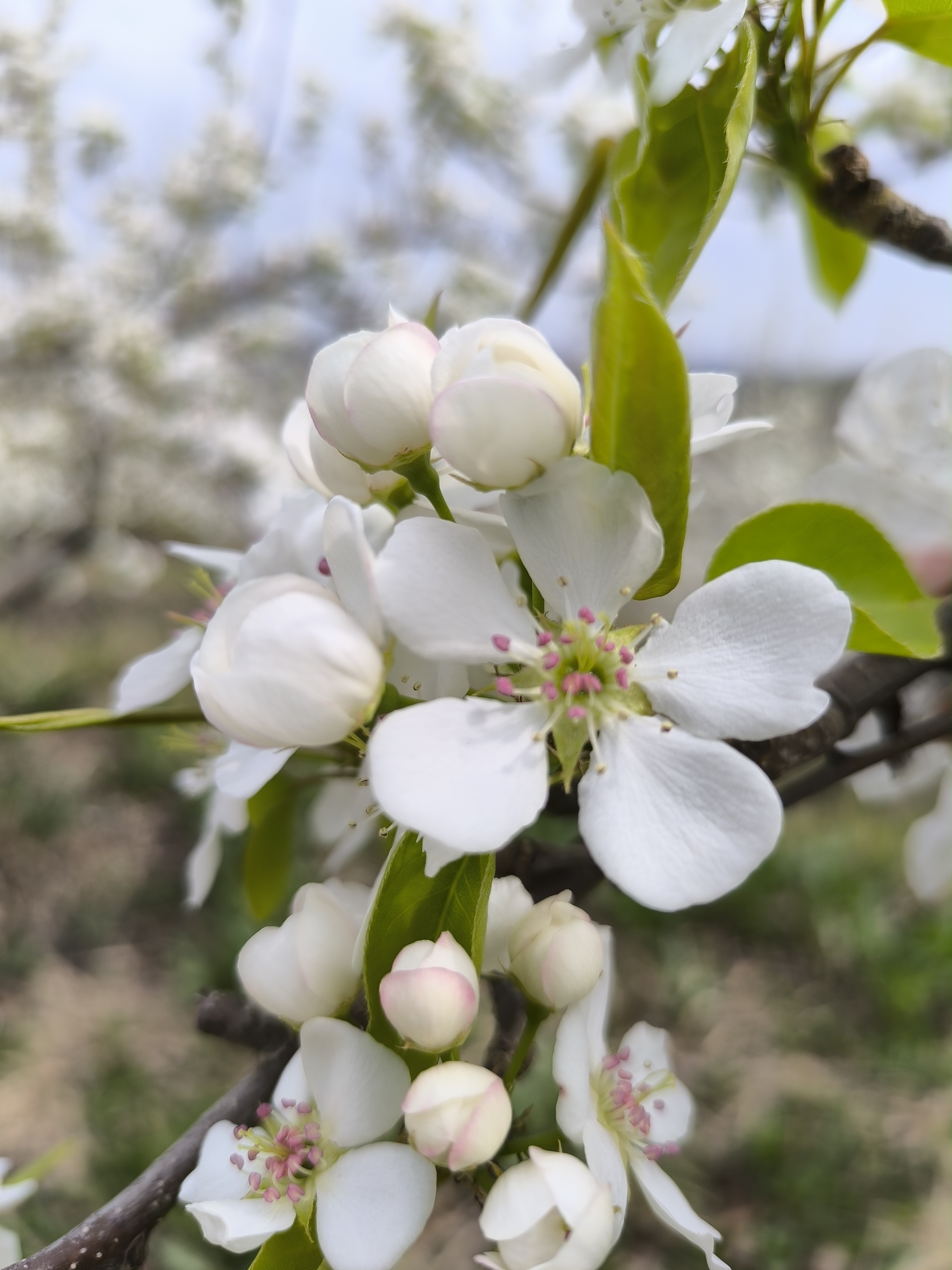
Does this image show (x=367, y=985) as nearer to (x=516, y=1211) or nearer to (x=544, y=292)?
(x=516, y=1211)

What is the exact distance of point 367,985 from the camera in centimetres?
31

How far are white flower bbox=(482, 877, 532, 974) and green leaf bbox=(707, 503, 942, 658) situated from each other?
159mm

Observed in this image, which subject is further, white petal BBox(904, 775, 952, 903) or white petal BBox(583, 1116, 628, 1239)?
white petal BBox(904, 775, 952, 903)

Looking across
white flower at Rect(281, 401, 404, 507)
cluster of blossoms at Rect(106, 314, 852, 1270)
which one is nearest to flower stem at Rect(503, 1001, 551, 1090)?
cluster of blossoms at Rect(106, 314, 852, 1270)

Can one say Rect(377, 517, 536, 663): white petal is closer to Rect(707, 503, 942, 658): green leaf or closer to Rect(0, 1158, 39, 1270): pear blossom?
Rect(707, 503, 942, 658): green leaf

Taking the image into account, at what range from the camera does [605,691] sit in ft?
1.05

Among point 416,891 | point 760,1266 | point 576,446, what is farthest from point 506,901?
point 760,1266

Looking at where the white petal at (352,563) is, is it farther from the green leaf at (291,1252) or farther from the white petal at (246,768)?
the green leaf at (291,1252)

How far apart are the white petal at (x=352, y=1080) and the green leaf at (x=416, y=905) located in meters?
0.01

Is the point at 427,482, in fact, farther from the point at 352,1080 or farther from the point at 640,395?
the point at 352,1080

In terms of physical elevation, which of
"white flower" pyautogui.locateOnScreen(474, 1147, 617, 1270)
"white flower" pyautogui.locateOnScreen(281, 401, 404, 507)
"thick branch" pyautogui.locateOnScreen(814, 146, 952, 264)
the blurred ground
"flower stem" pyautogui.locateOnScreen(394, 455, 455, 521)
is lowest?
the blurred ground

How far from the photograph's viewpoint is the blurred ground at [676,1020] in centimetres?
160

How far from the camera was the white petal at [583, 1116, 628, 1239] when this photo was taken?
0.29m

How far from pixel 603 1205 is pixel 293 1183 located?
119 mm
